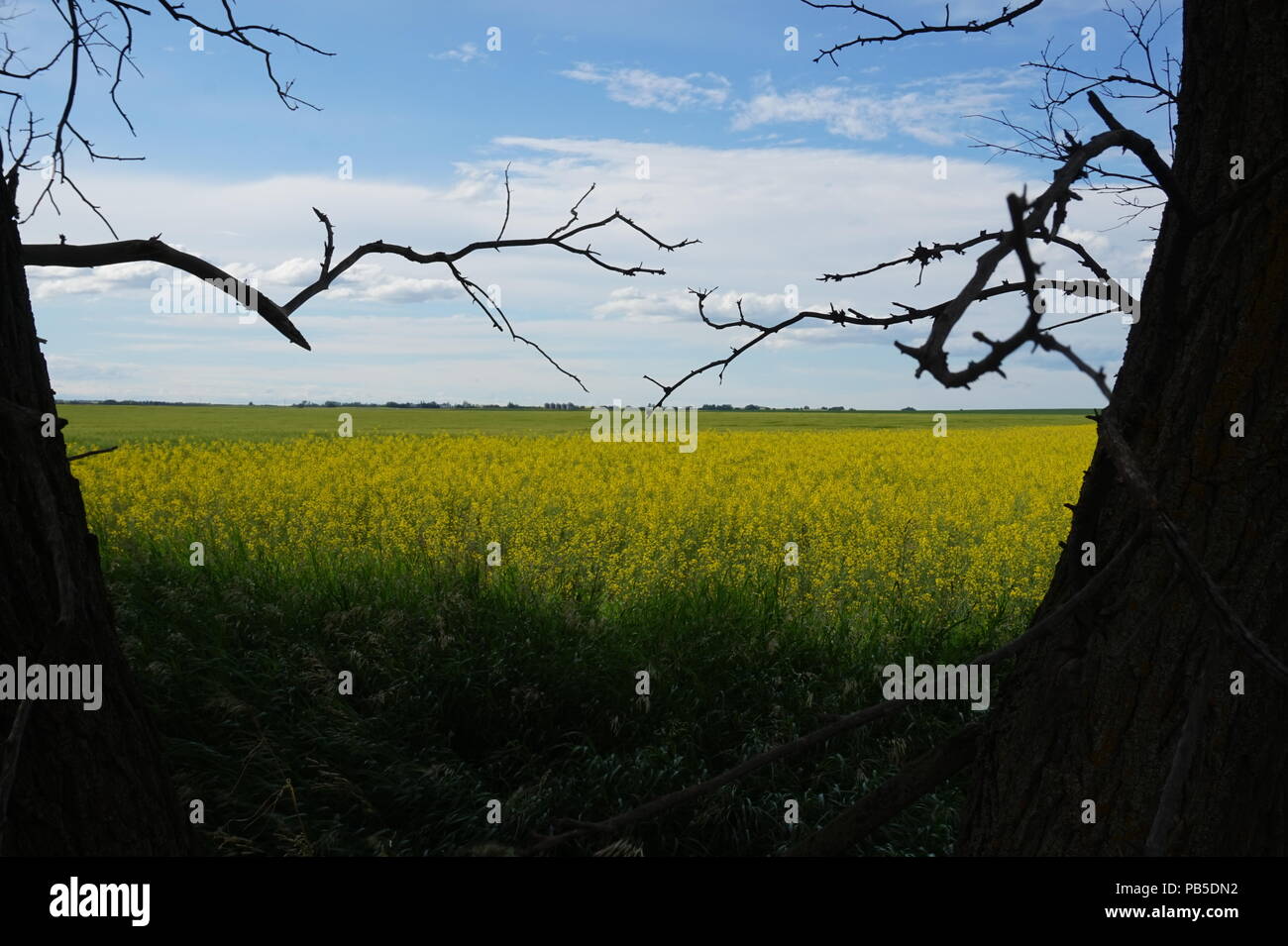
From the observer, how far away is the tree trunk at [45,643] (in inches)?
70.0

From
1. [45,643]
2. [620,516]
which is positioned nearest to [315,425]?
[620,516]

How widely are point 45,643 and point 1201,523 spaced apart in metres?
2.04

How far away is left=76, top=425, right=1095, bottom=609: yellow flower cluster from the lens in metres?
6.72

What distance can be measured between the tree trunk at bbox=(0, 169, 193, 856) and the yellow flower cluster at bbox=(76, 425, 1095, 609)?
13.2 feet

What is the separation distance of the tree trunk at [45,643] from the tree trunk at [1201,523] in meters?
1.79

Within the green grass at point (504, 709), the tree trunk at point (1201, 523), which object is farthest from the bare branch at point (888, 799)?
the green grass at point (504, 709)

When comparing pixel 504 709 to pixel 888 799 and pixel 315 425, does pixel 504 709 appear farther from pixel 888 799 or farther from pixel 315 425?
pixel 315 425

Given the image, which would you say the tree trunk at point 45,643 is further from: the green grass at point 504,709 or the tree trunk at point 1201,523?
the green grass at point 504,709

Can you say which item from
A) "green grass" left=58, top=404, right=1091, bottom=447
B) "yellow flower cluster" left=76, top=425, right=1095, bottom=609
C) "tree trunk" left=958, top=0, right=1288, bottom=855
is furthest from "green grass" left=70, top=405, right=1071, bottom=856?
"green grass" left=58, top=404, right=1091, bottom=447

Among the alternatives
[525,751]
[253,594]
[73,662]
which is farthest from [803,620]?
[73,662]

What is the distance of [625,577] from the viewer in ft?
A: 20.9

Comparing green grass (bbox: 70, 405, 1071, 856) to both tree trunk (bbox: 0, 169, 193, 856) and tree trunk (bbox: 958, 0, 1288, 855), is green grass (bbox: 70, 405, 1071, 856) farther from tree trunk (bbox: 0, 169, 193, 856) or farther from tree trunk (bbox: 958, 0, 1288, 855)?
tree trunk (bbox: 958, 0, 1288, 855)
